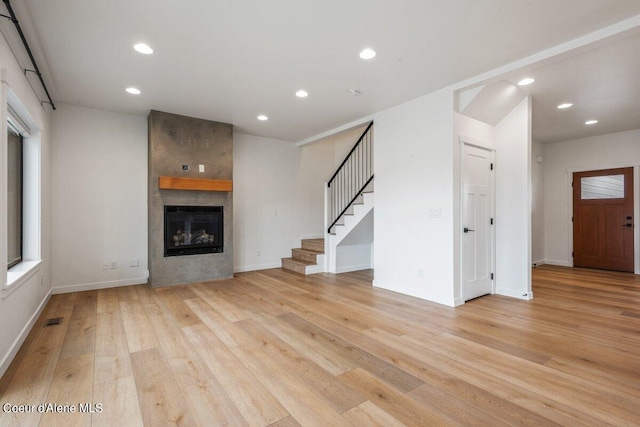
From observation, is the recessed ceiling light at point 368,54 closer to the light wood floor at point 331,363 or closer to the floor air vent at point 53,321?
the light wood floor at point 331,363

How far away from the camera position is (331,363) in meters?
2.44

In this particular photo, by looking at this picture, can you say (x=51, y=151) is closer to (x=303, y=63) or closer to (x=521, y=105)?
(x=303, y=63)

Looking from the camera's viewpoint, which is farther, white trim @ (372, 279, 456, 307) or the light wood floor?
white trim @ (372, 279, 456, 307)

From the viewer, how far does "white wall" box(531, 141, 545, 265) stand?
272 inches

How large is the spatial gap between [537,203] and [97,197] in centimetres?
875

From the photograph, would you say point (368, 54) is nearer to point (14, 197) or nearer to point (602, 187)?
point (14, 197)

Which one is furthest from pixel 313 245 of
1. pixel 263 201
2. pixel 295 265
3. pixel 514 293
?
pixel 514 293

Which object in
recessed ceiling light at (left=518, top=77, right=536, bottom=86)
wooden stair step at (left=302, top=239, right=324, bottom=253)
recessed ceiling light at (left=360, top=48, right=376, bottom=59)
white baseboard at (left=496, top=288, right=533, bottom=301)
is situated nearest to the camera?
recessed ceiling light at (left=360, top=48, right=376, bottom=59)

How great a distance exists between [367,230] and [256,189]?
245 cm

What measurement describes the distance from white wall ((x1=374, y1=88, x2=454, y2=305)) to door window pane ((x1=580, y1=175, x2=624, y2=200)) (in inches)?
198

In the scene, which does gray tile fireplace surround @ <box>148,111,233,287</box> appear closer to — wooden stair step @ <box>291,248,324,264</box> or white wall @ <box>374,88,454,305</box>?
wooden stair step @ <box>291,248,324,264</box>

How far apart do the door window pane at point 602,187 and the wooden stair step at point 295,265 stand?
20.2 feet

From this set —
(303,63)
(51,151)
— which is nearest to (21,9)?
(303,63)

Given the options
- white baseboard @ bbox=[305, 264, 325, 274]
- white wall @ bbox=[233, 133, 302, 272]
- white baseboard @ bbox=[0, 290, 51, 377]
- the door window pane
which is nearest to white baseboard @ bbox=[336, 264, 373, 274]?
white baseboard @ bbox=[305, 264, 325, 274]
